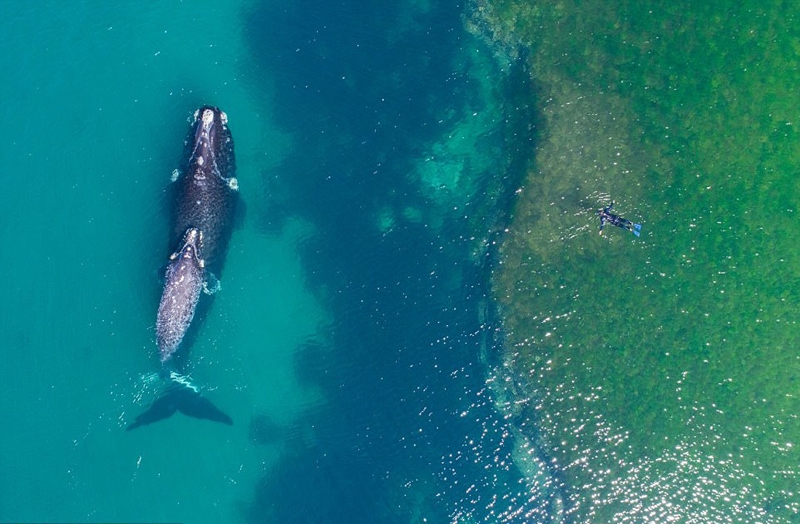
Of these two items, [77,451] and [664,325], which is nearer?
[77,451]

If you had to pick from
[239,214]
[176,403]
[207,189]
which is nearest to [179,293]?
[239,214]

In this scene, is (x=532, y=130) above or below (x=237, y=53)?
below

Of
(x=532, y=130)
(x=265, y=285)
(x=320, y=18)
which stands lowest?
(x=265, y=285)

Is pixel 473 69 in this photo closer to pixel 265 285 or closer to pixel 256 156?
pixel 256 156

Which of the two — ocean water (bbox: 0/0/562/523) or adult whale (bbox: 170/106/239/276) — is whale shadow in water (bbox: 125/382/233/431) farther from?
adult whale (bbox: 170/106/239/276)

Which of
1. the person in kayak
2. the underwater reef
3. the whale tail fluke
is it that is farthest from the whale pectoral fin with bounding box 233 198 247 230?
the person in kayak

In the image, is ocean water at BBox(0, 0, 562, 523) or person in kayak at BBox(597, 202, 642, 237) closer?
ocean water at BBox(0, 0, 562, 523)

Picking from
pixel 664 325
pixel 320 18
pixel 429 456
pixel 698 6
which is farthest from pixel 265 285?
pixel 698 6

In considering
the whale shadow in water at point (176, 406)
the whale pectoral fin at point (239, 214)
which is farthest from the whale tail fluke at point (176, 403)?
the whale pectoral fin at point (239, 214)
